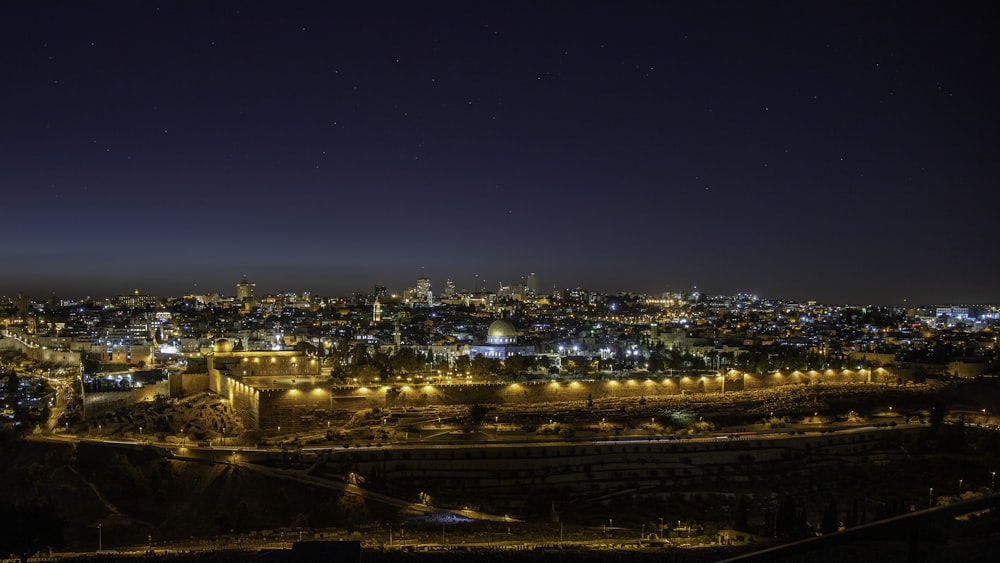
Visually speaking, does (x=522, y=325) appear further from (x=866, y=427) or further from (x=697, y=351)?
(x=866, y=427)

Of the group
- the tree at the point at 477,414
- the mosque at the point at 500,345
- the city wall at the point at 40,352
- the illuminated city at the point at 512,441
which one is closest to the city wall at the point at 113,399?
the illuminated city at the point at 512,441

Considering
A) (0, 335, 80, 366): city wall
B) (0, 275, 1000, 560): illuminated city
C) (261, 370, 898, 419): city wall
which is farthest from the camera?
(0, 335, 80, 366): city wall

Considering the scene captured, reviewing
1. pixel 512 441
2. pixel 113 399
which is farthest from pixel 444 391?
pixel 113 399

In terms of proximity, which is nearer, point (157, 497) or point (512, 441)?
point (157, 497)

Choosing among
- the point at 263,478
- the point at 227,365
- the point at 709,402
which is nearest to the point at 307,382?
the point at 227,365

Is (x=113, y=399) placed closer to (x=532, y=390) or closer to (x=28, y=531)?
(x=532, y=390)

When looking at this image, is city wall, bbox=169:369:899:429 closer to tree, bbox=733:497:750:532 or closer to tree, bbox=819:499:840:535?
tree, bbox=733:497:750:532

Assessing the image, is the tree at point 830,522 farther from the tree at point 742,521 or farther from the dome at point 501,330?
the dome at point 501,330

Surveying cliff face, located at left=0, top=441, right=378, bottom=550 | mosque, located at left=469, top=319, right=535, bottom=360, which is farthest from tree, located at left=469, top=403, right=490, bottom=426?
mosque, located at left=469, top=319, right=535, bottom=360
